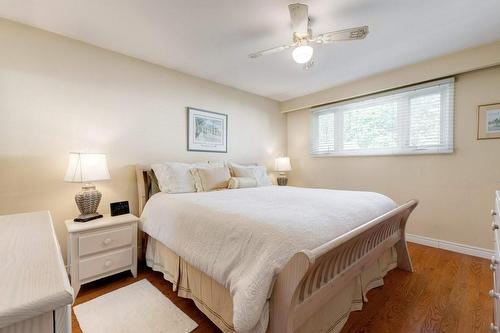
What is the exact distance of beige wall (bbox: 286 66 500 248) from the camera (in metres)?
2.50

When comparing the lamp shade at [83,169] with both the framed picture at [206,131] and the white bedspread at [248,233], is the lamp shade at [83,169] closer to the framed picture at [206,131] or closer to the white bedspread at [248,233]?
the white bedspread at [248,233]

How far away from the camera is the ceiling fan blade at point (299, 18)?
1.74m

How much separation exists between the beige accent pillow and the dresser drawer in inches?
37.8

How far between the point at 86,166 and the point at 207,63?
1.80 m

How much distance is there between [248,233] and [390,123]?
296 centimetres

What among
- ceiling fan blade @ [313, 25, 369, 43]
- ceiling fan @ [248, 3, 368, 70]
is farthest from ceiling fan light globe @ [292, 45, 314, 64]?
ceiling fan blade @ [313, 25, 369, 43]

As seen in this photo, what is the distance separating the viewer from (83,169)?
1.95 meters

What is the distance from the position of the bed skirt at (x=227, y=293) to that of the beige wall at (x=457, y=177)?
3.85ft

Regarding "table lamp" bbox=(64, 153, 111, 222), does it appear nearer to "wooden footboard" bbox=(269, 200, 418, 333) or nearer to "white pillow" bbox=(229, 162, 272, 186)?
"white pillow" bbox=(229, 162, 272, 186)

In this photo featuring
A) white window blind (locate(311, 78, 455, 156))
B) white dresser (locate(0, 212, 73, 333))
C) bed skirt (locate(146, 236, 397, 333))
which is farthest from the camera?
white window blind (locate(311, 78, 455, 156))

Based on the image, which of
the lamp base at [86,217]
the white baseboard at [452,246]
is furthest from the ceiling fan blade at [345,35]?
the white baseboard at [452,246]

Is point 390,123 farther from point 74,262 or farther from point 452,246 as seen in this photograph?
point 74,262

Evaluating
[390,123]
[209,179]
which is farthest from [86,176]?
[390,123]

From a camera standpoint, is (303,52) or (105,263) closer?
(303,52)
